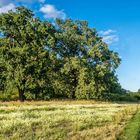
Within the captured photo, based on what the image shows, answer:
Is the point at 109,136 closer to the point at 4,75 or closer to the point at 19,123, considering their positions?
the point at 19,123

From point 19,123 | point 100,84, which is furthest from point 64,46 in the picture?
point 19,123

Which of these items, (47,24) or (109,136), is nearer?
(109,136)

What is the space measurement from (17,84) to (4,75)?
2.74 meters

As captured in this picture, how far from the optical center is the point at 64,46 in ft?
259

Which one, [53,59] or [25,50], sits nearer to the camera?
[25,50]

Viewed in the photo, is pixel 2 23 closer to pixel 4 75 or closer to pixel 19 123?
pixel 4 75

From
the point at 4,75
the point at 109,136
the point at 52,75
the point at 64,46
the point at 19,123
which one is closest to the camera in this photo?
the point at 109,136

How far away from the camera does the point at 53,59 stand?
238 ft

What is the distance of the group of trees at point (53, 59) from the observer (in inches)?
2704

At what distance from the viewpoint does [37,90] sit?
70.2m

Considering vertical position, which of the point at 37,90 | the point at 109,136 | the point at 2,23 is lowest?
the point at 109,136

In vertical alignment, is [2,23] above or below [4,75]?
above

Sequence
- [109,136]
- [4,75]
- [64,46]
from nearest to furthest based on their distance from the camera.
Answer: [109,136], [4,75], [64,46]

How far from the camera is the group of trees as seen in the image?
68.7 m
